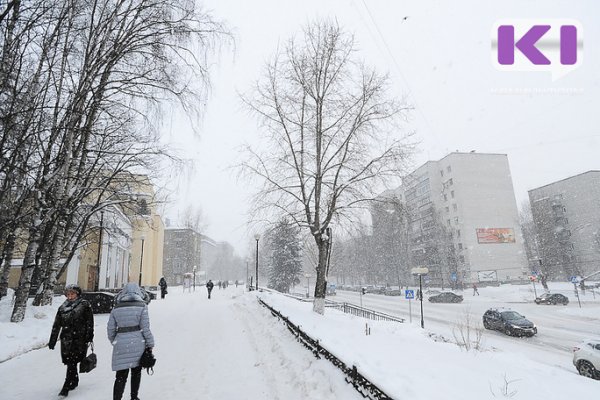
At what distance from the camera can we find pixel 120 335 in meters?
4.83

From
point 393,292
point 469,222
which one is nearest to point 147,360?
point 393,292

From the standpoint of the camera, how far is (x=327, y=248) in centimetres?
1502

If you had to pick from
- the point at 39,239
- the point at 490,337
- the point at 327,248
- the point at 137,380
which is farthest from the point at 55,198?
the point at 490,337

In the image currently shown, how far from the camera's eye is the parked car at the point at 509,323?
20502mm

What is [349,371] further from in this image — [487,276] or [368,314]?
[487,276]

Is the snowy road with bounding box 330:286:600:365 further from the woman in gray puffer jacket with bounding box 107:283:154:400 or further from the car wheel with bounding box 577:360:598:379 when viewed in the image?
the woman in gray puffer jacket with bounding box 107:283:154:400

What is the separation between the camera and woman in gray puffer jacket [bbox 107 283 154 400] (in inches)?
188

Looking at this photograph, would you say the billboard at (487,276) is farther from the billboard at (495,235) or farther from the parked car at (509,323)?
the parked car at (509,323)

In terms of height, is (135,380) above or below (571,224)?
below

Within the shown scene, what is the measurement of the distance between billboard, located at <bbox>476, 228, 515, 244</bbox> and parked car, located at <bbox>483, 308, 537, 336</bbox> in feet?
158

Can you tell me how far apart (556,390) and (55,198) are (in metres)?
13.7

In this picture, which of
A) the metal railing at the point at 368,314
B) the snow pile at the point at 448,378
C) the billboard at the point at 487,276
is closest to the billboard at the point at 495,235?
the billboard at the point at 487,276

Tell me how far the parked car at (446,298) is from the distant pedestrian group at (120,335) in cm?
4370

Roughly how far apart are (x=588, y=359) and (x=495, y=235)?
205 feet
